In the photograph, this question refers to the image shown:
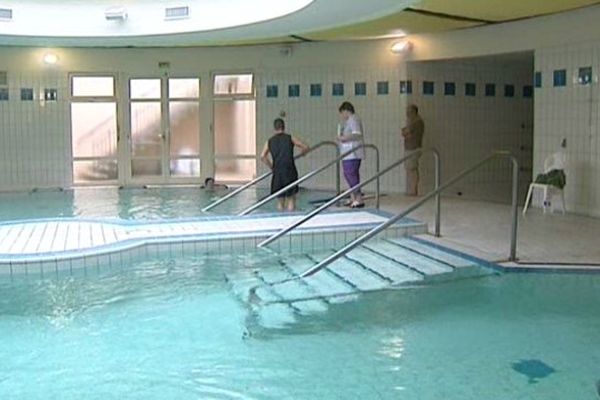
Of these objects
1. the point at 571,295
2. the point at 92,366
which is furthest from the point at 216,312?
the point at 571,295

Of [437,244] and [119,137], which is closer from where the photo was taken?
[437,244]

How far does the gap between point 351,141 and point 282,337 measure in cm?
502

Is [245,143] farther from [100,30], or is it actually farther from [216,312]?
[216,312]

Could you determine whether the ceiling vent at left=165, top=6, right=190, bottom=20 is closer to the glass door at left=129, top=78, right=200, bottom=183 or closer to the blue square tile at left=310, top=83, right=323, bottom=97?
the glass door at left=129, top=78, right=200, bottom=183

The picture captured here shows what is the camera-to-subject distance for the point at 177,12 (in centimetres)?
1073

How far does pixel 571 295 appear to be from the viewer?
221 inches

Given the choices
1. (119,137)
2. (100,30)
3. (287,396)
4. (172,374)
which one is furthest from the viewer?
(119,137)

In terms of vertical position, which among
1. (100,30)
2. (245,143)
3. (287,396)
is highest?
(100,30)

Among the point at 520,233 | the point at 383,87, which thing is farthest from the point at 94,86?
the point at 520,233

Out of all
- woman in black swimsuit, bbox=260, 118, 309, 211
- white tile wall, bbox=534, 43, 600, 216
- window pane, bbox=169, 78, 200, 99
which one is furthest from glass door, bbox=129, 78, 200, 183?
white tile wall, bbox=534, 43, 600, 216

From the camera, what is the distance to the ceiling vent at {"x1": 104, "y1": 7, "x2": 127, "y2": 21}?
10719 mm

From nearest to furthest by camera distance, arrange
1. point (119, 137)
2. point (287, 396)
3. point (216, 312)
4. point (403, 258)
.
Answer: point (287, 396)
point (216, 312)
point (403, 258)
point (119, 137)

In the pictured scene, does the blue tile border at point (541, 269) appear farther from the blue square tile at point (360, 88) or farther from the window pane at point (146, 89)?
the window pane at point (146, 89)

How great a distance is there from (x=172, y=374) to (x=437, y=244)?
3804 millimetres
